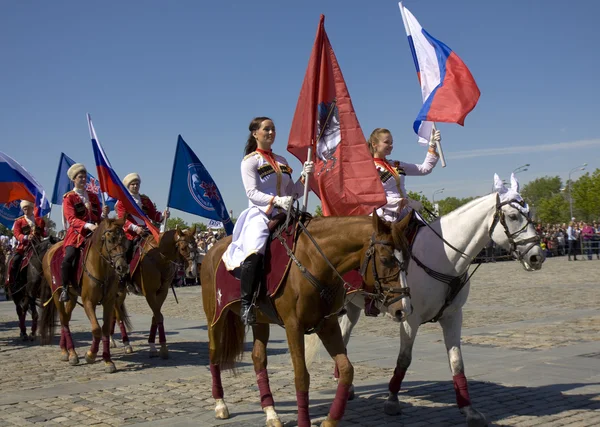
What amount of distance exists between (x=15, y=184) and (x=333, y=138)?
10027 millimetres

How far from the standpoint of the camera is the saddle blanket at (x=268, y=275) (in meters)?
6.39

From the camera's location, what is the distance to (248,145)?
7.32 metres

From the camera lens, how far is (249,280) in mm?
6484

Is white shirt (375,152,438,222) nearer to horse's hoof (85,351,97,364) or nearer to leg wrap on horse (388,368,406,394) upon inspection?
leg wrap on horse (388,368,406,394)

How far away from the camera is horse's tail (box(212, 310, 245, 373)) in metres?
7.52

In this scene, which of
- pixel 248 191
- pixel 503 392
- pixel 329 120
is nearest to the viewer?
pixel 248 191

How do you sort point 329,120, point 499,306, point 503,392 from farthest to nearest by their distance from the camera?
point 499,306, point 503,392, point 329,120

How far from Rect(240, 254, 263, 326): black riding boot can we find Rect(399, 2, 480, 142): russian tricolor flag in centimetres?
364

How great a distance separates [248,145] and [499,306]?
1219 centimetres

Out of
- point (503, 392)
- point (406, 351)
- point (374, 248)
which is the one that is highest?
point (374, 248)

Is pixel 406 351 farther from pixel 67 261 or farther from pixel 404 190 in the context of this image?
pixel 67 261

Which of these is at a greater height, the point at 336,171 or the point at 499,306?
the point at 336,171

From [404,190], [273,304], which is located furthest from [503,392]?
[273,304]

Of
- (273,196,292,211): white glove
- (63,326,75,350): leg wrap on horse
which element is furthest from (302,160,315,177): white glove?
(63,326,75,350): leg wrap on horse
